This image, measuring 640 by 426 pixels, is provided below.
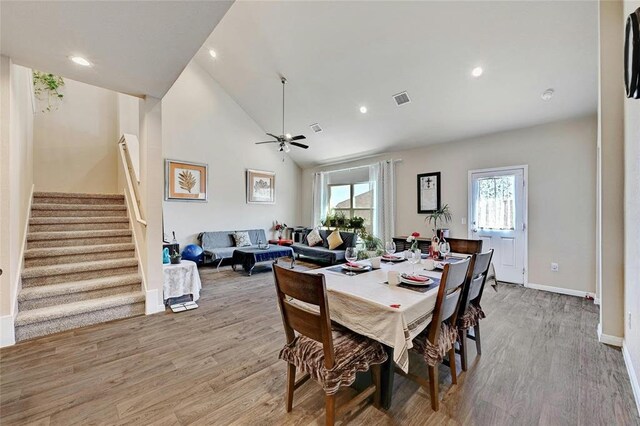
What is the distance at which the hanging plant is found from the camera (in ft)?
14.5

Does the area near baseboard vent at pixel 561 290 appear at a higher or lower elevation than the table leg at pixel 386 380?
lower

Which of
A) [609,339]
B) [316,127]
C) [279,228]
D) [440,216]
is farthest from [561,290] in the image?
[279,228]

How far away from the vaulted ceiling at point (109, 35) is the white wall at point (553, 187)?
473 centimetres

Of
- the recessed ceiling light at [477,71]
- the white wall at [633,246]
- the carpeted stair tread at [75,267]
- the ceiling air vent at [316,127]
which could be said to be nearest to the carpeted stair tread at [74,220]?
the carpeted stair tread at [75,267]

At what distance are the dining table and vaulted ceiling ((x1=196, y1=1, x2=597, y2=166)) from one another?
125 inches

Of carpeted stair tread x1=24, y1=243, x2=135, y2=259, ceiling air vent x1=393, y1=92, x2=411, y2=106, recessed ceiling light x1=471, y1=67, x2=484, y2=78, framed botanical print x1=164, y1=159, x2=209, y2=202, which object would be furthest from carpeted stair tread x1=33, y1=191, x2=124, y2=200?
recessed ceiling light x1=471, y1=67, x2=484, y2=78

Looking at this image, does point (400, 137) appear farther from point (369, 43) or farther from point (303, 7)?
point (303, 7)

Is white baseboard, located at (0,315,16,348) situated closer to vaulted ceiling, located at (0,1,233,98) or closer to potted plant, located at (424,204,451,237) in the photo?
vaulted ceiling, located at (0,1,233,98)

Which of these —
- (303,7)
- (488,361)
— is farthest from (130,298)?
(303,7)

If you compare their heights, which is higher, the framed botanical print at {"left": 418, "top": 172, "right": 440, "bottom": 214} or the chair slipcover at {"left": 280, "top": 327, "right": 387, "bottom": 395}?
the framed botanical print at {"left": 418, "top": 172, "right": 440, "bottom": 214}

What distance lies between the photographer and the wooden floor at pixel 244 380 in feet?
5.25

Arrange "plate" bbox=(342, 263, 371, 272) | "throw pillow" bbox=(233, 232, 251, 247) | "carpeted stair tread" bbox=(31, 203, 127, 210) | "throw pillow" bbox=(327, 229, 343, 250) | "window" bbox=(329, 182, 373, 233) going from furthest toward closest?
"window" bbox=(329, 182, 373, 233) → "throw pillow" bbox=(233, 232, 251, 247) → "throw pillow" bbox=(327, 229, 343, 250) → "carpeted stair tread" bbox=(31, 203, 127, 210) → "plate" bbox=(342, 263, 371, 272)

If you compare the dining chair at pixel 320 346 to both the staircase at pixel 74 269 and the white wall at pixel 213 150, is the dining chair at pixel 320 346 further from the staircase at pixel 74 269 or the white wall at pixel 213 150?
the white wall at pixel 213 150

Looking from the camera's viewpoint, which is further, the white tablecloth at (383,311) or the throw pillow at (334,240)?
the throw pillow at (334,240)
